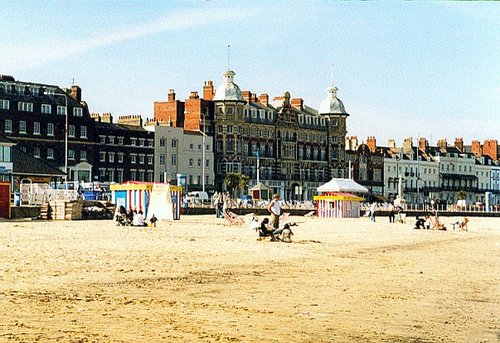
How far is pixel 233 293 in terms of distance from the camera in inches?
569

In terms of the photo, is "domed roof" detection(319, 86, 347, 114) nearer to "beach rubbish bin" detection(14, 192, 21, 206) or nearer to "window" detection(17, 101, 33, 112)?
"window" detection(17, 101, 33, 112)

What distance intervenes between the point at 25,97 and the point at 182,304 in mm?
66494

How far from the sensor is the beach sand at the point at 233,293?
1091 cm

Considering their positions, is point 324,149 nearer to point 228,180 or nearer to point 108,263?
point 228,180

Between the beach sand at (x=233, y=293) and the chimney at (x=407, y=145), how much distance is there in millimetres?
99704

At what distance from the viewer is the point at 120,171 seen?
83000mm

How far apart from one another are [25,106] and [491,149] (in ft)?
294

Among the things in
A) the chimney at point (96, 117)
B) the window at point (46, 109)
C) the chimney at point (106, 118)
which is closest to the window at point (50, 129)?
the window at point (46, 109)

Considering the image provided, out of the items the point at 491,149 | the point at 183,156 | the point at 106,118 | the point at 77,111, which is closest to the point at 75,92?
the point at 77,111

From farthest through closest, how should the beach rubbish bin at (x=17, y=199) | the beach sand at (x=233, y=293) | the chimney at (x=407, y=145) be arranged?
the chimney at (x=407, y=145) → the beach rubbish bin at (x=17, y=199) → the beach sand at (x=233, y=293)

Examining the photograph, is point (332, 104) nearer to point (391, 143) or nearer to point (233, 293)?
point (391, 143)

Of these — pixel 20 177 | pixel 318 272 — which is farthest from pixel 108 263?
pixel 20 177

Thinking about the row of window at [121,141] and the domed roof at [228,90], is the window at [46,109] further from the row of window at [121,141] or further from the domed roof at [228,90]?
the domed roof at [228,90]

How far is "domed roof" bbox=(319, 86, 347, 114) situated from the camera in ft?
358
